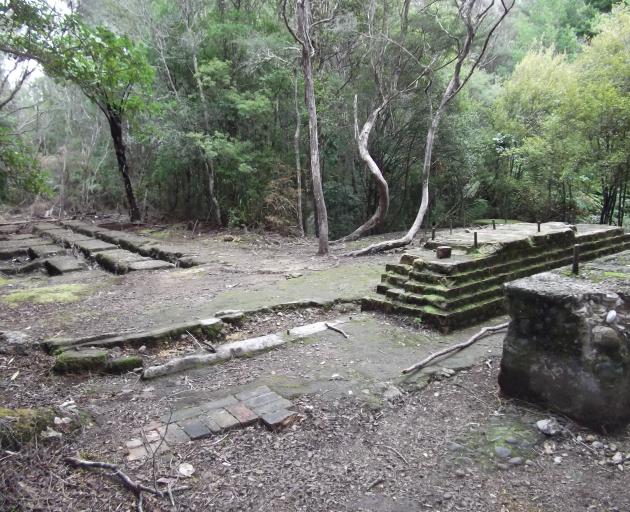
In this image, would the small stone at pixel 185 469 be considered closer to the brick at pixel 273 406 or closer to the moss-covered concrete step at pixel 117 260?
the brick at pixel 273 406

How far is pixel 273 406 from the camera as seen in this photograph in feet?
10.6

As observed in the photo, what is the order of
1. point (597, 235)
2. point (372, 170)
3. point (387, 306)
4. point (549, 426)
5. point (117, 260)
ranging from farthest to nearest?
point (372, 170), point (117, 260), point (597, 235), point (387, 306), point (549, 426)

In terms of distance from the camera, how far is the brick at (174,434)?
2.82 m

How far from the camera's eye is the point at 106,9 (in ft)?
41.5

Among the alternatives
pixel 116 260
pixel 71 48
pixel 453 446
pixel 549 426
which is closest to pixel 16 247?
pixel 116 260

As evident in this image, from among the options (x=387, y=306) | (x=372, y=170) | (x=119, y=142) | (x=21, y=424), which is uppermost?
(x=119, y=142)

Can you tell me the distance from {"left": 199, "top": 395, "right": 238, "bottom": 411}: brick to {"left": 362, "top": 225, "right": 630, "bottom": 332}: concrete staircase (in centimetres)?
239

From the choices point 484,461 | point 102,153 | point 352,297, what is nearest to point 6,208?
point 102,153

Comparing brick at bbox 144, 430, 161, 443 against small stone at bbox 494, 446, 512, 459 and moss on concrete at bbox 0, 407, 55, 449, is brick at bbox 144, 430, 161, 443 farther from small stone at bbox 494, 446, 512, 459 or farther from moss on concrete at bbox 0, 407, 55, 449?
small stone at bbox 494, 446, 512, 459

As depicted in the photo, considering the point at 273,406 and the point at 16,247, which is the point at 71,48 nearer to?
the point at 273,406

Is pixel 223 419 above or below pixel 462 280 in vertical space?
below

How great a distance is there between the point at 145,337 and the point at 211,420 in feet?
5.56

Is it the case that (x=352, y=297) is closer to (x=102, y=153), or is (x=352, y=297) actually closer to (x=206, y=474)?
(x=206, y=474)

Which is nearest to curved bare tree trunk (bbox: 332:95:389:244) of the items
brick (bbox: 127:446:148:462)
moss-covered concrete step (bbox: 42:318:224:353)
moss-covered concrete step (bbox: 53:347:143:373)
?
moss-covered concrete step (bbox: 42:318:224:353)
